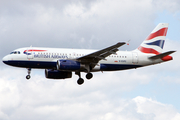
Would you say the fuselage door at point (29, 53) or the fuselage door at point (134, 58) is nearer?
the fuselage door at point (29, 53)

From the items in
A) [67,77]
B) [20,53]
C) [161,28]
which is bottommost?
[67,77]

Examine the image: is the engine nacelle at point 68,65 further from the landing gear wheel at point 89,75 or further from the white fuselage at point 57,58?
the landing gear wheel at point 89,75

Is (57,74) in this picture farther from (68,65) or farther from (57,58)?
(68,65)

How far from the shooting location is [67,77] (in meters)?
51.2

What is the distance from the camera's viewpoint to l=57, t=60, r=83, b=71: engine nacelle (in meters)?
44.7

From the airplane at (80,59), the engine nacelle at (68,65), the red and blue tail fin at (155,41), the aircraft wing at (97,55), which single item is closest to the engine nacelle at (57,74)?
the airplane at (80,59)

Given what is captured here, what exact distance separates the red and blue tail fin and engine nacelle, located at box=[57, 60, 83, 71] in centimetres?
1133

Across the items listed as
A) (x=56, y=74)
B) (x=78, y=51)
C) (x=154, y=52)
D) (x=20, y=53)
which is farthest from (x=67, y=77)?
(x=154, y=52)

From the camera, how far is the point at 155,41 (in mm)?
53344

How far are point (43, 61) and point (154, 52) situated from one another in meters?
17.3

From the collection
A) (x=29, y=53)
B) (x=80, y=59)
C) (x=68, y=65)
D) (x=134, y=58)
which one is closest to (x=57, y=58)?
(x=68, y=65)

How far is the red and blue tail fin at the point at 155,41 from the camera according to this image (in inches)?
2057

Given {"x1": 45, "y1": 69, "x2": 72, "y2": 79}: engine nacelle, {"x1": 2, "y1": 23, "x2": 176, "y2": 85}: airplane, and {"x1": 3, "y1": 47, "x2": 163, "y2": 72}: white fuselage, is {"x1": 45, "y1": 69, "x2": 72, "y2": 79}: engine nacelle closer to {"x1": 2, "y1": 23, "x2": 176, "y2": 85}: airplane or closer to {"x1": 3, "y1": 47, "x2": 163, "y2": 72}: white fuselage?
{"x1": 2, "y1": 23, "x2": 176, "y2": 85}: airplane

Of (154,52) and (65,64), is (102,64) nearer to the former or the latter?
(65,64)
